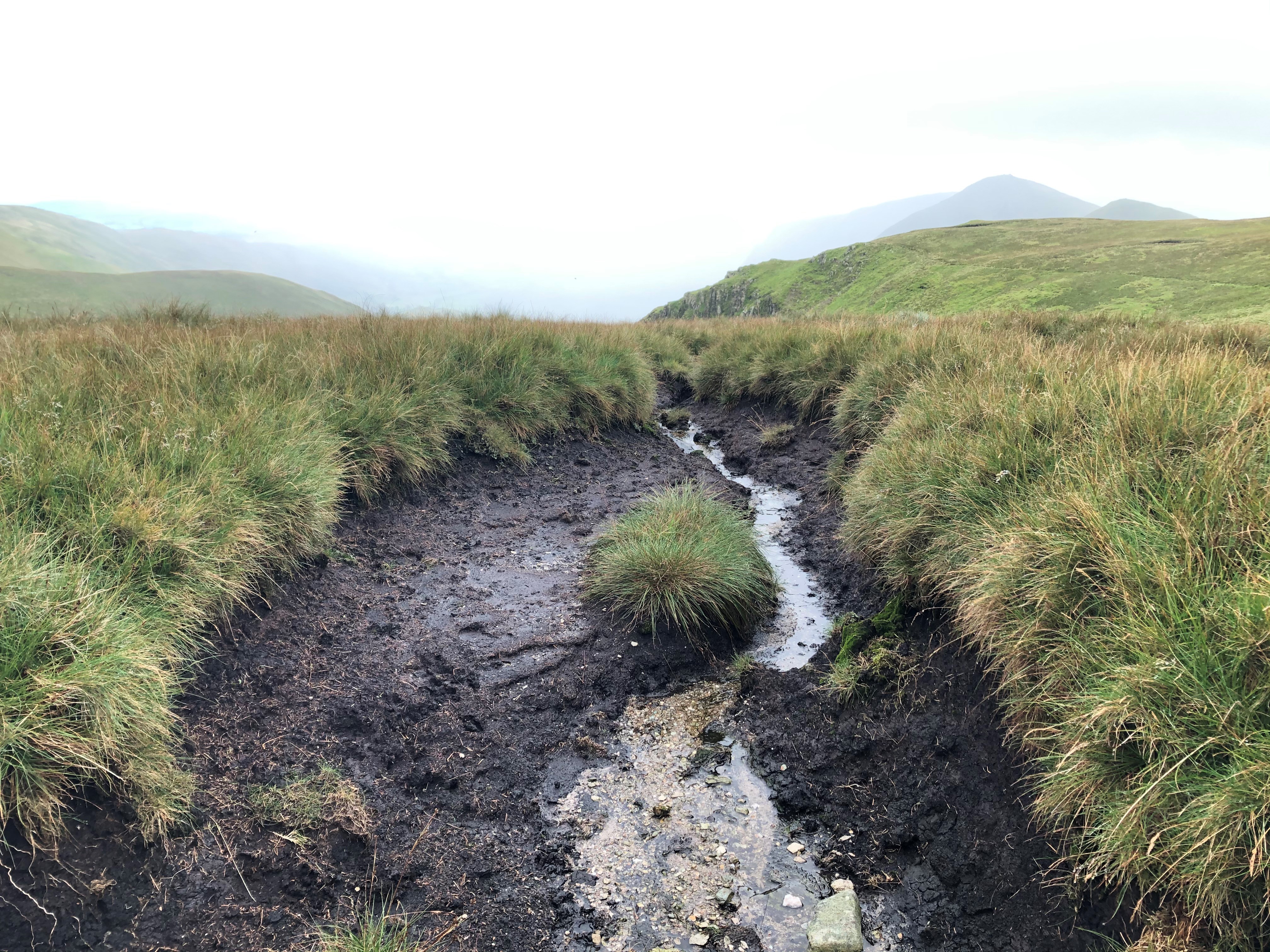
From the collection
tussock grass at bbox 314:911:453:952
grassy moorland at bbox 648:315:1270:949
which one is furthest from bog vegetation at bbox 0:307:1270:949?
tussock grass at bbox 314:911:453:952

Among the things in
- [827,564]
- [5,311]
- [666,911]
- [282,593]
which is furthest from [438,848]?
[5,311]

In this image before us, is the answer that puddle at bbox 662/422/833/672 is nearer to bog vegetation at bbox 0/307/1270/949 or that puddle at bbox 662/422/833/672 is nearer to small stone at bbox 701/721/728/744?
bog vegetation at bbox 0/307/1270/949

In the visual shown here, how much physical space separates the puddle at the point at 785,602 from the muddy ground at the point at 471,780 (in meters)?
0.28

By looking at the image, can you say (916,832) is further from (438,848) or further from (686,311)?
(686,311)

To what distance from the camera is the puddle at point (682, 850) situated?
3.14 metres

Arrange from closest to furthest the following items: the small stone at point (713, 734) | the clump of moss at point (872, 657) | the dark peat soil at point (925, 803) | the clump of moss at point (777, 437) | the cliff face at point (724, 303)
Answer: the dark peat soil at point (925, 803), the clump of moss at point (872, 657), the small stone at point (713, 734), the clump of moss at point (777, 437), the cliff face at point (724, 303)

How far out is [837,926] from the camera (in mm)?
3045

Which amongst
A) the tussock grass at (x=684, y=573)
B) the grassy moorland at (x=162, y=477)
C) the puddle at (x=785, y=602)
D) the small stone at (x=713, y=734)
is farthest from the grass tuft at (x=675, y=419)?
the small stone at (x=713, y=734)

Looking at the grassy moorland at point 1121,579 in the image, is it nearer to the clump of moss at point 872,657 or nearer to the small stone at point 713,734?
the clump of moss at point 872,657

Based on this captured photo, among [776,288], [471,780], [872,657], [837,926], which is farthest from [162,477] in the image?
[776,288]

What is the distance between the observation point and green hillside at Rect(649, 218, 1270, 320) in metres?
20.2

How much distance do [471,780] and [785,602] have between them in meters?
3.59

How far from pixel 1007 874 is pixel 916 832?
0.51 metres

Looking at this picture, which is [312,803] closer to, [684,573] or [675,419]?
[684,573]
